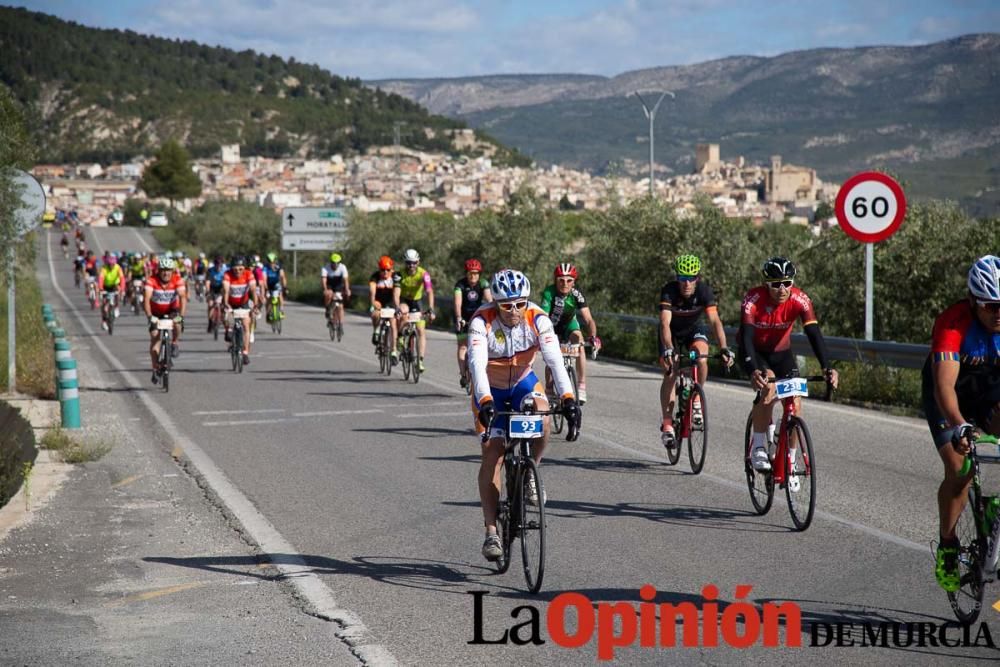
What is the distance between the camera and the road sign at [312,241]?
2219 inches

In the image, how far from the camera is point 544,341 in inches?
305

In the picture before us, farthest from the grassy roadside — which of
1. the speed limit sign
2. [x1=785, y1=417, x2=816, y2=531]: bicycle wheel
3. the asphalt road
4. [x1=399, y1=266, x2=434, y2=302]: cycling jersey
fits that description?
[x1=785, y1=417, x2=816, y2=531]: bicycle wheel

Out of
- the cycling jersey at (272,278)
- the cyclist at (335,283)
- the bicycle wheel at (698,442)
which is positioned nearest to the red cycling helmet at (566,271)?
the bicycle wheel at (698,442)

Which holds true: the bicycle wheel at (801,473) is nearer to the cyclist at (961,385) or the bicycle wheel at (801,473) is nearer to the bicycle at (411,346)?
the cyclist at (961,385)

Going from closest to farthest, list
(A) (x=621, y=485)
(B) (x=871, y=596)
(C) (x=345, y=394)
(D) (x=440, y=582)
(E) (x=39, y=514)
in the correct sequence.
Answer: (B) (x=871, y=596), (D) (x=440, y=582), (E) (x=39, y=514), (A) (x=621, y=485), (C) (x=345, y=394)

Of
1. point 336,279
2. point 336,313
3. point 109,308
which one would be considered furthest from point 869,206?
point 109,308

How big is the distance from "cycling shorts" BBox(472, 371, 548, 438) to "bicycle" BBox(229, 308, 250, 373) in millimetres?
14904

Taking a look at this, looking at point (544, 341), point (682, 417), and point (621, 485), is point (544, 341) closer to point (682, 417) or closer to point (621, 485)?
point (621, 485)

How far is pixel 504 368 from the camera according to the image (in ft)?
25.8

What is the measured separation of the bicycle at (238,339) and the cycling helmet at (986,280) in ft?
56.8

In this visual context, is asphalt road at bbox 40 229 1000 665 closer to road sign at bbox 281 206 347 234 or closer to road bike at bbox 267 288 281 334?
road bike at bbox 267 288 281 334

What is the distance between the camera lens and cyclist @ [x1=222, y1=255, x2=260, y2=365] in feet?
73.9

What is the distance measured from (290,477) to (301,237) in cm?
4592

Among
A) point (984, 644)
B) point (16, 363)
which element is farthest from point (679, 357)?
point (16, 363)
